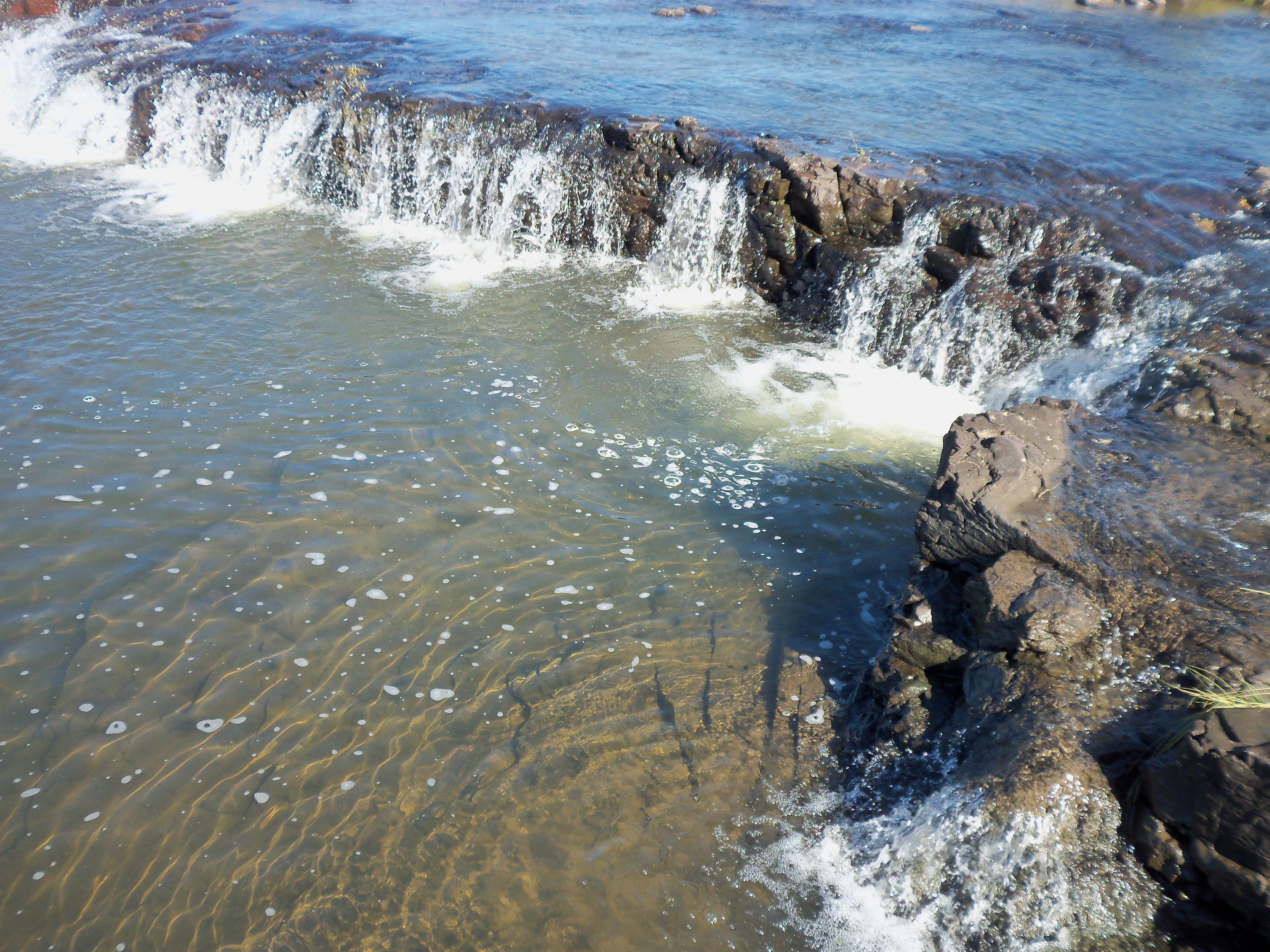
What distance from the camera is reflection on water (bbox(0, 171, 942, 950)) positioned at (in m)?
3.53

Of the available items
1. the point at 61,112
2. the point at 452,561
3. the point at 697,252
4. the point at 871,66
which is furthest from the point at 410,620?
the point at 61,112

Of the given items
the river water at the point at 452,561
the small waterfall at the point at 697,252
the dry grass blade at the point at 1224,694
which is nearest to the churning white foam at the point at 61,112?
the river water at the point at 452,561

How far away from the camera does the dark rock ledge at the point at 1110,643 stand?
2.98 meters

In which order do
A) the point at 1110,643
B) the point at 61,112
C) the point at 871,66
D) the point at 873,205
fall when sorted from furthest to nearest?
1. the point at 61,112
2. the point at 871,66
3. the point at 873,205
4. the point at 1110,643

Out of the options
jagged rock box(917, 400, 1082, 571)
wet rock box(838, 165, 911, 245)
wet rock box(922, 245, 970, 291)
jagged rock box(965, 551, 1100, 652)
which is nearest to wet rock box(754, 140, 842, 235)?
wet rock box(838, 165, 911, 245)

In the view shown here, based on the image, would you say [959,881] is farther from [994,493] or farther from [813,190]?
[813,190]

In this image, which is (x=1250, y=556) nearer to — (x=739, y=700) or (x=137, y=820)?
(x=739, y=700)

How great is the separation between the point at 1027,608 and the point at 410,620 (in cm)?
344

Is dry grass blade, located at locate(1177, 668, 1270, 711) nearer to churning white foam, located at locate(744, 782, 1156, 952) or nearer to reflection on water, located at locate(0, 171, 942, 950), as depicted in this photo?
churning white foam, located at locate(744, 782, 1156, 952)

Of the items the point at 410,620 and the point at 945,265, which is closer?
the point at 410,620

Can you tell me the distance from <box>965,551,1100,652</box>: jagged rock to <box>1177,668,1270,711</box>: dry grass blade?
1.58 feet

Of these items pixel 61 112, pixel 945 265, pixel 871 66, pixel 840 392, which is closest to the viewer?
pixel 840 392

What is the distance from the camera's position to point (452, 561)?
528 centimetres

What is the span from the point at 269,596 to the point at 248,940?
6.93 feet
